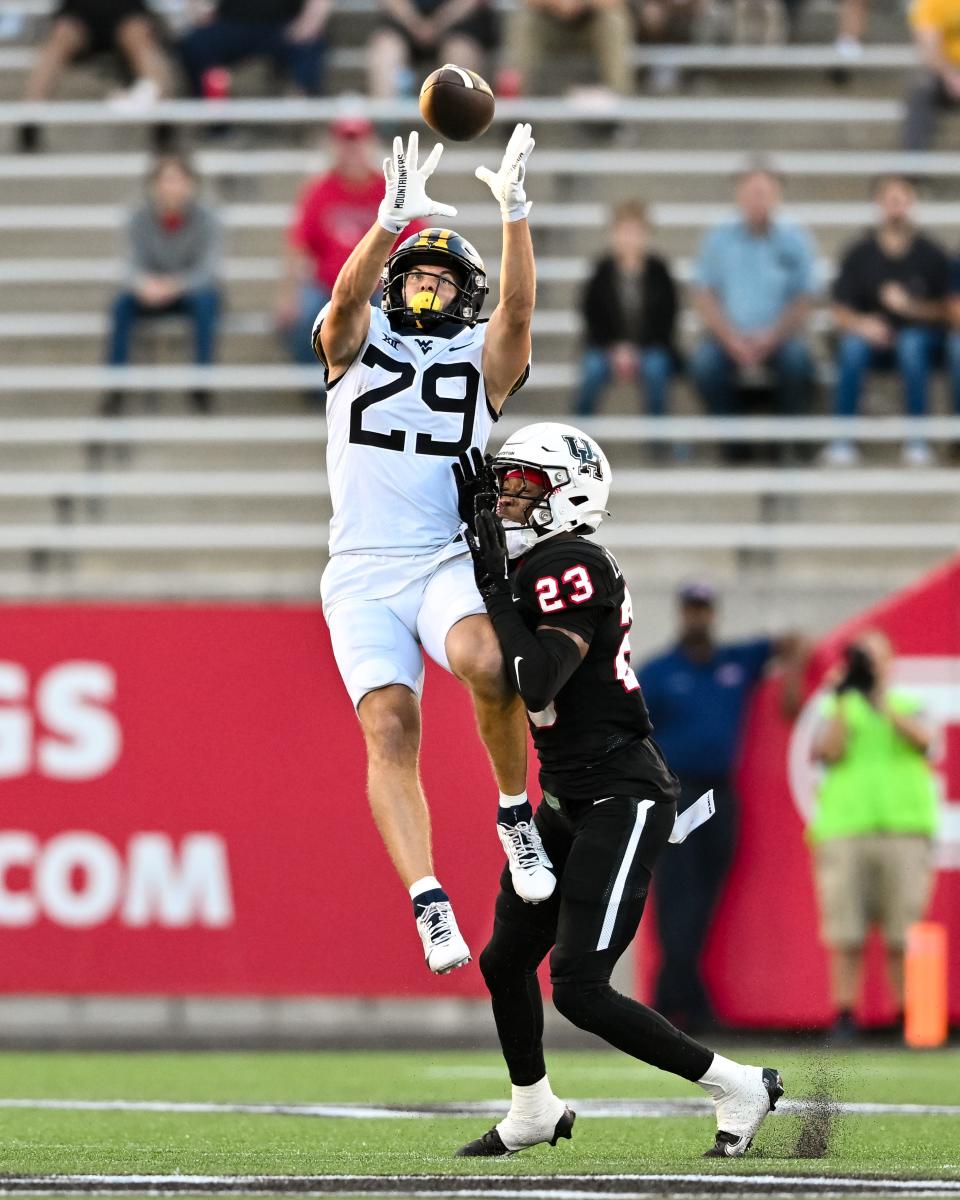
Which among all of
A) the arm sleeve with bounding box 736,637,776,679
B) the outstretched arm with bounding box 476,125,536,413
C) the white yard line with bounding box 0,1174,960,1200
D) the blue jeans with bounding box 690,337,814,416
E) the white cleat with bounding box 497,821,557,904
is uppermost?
the outstretched arm with bounding box 476,125,536,413

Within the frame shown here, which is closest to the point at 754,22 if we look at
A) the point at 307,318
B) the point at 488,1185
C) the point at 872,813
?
the point at 307,318

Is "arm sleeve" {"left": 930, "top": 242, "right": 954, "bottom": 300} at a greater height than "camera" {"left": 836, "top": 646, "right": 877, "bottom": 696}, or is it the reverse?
"arm sleeve" {"left": 930, "top": 242, "right": 954, "bottom": 300}

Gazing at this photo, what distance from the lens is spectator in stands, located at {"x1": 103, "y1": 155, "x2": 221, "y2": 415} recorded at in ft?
41.4

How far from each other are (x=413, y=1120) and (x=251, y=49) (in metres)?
8.45

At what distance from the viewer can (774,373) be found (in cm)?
1249

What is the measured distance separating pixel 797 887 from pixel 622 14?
552 cm

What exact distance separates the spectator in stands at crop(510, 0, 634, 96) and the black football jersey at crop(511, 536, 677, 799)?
27.1 feet

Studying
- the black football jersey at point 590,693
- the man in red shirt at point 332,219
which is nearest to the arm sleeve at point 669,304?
the man in red shirt at point 332,219

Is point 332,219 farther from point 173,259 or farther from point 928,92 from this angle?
point 928,92

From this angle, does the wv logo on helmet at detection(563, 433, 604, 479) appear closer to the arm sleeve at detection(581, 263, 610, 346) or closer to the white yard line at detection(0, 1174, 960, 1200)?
the white yard line at detection(0, 1174, 960, 1200)

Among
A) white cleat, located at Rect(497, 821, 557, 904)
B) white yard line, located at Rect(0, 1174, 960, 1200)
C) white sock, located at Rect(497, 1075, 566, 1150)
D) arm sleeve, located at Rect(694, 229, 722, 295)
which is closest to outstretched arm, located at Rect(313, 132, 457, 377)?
white cleat, located at Rect(497, 821, 557, 904)

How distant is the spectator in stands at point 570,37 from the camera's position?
13516mm

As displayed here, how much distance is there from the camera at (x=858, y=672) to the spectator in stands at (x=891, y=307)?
2.06 meters

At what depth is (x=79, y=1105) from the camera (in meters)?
7.42
